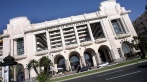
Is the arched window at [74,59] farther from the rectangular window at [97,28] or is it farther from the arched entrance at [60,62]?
the rectangular window at [97,28]

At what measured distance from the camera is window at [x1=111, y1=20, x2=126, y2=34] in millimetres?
46031

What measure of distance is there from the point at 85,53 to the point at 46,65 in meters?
19.5

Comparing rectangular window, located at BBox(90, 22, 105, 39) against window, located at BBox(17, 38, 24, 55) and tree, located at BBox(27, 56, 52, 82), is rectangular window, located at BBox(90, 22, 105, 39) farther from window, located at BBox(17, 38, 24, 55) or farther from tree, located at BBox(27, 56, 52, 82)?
window, located at BBox(17, 38, 24, 55)

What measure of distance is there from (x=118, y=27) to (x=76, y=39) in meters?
17.2

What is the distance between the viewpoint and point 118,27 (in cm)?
4700

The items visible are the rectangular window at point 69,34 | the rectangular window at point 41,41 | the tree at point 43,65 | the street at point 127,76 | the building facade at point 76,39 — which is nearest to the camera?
the street at point 127,76

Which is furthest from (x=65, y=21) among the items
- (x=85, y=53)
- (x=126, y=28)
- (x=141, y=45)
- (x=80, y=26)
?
(x=141, y=45)

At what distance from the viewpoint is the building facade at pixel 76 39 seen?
41.7 m

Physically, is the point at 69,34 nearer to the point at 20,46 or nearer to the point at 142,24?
the point at 20,46

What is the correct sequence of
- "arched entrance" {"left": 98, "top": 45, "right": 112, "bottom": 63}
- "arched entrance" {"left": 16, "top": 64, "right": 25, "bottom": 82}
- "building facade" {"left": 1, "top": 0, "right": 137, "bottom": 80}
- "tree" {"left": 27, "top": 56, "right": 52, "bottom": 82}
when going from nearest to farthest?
"tree" {"left": 27, "top": 56, "right": 52, "bottom": 82} → "building facade" {"left": 1, "top": 0, "right": 137, "bottom": 80} → "arched entrance" {"left": 16, "top": 64, "right": 25, "bottom": 82} → "arched entrance" {"left": 98, "top": 45, "right": 112, "bottom": 63}

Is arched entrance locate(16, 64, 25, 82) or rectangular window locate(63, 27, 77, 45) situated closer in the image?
arched entrance locate(16, 64, 25, 82)

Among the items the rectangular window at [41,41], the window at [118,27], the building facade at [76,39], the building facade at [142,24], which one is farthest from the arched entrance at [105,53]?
the building facade at [142,24]

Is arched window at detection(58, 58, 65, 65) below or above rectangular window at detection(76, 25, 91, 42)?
below

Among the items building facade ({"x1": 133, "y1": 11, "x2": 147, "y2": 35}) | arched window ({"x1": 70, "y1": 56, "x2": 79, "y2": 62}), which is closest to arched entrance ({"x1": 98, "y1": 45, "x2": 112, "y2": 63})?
arched window ({"x1": 70, "y1": 56, "x2": 79, "y2": 62})
